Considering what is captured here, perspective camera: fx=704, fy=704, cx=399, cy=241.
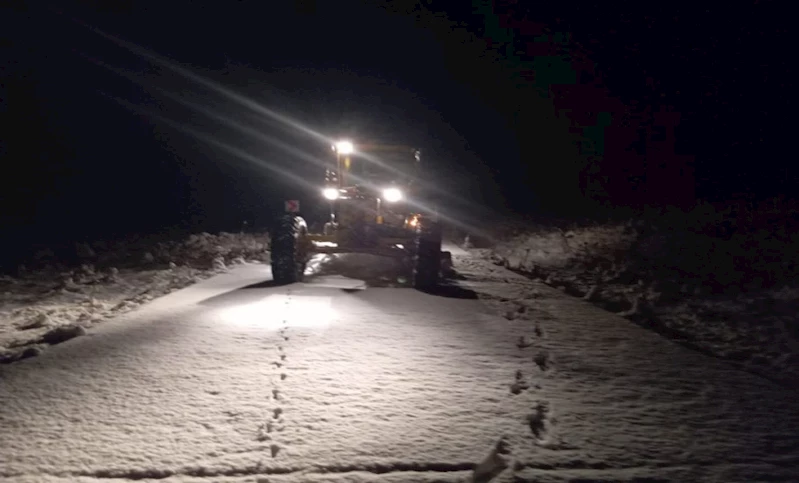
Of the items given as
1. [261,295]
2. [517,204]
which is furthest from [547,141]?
[261,295]

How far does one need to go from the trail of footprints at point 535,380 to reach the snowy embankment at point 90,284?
487 cm

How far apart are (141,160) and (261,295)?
66.0 metres

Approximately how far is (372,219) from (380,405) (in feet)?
30.7

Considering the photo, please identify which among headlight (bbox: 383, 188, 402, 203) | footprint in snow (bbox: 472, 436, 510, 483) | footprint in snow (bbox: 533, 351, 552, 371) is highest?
headlight (bbox: 383, 188, 402, 203)

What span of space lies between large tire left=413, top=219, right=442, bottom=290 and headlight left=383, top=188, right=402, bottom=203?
9.13 feet

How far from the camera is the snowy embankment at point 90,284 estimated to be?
8.41 meters

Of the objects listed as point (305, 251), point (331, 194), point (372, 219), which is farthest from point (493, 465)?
point (331, 194)

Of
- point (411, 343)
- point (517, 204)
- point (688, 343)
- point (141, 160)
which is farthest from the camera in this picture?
point (141, 160)

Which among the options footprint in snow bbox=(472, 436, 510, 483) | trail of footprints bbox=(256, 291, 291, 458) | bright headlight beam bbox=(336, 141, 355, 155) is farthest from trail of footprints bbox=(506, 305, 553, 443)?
bright headlight beam bbox=(336, 141, 355, 155)

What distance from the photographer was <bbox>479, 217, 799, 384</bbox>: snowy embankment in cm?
835

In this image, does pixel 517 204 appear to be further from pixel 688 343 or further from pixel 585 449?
pixel 585 449

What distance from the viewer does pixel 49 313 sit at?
32.0ft

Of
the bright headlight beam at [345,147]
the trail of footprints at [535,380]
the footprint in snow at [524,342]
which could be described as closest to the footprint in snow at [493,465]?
the trail of footprints at [535,380]

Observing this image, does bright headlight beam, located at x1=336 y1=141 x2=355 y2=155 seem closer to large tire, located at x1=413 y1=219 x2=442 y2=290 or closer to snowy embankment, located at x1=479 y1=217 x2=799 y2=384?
large tire, located at x1=413 y1=219 x2=442 y2=290
